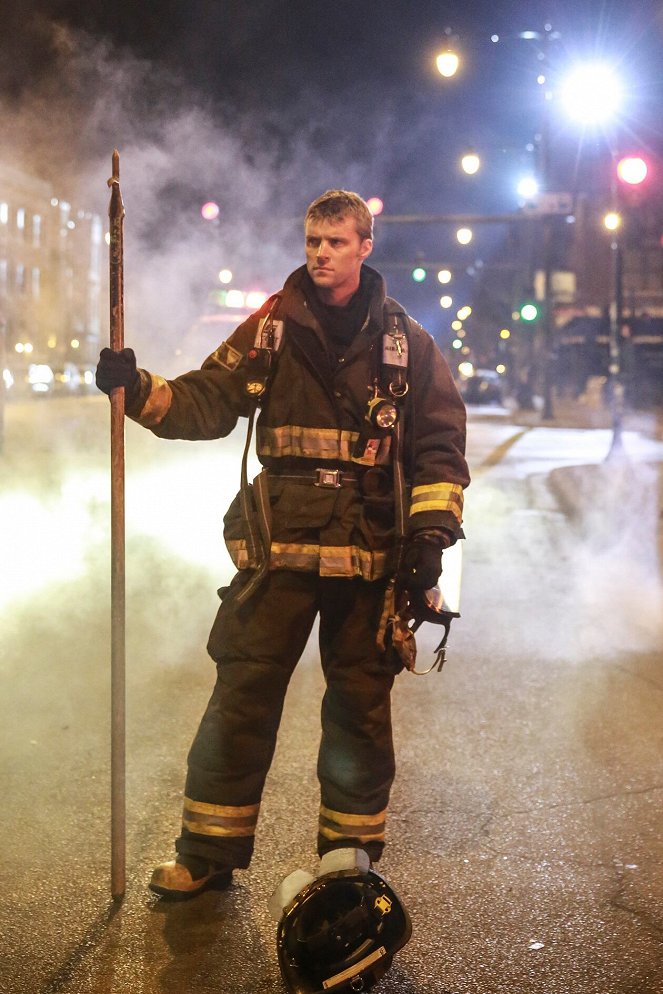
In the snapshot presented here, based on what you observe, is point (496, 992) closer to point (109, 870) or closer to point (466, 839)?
point (466, 839)

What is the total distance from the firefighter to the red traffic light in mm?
10510

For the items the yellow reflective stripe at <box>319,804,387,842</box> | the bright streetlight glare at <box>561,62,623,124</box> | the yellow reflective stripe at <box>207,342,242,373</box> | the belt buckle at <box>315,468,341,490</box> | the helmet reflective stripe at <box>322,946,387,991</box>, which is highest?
the bright streetlight glare at <box>561,62,623,124</box>

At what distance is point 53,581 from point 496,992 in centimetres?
504

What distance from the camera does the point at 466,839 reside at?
3420mm

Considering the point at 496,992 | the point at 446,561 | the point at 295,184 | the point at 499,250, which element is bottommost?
the point at 496,992

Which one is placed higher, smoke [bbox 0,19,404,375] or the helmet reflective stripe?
smoke [bbox 0,19,404,375]

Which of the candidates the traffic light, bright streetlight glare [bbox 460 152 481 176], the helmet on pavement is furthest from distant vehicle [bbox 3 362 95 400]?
the helmet on pavement

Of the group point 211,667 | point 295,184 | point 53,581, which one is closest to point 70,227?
point 295,184

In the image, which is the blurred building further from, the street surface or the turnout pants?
the turnout pants

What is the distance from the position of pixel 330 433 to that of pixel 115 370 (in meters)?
0.58

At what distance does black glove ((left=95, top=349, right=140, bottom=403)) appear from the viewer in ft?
9.09

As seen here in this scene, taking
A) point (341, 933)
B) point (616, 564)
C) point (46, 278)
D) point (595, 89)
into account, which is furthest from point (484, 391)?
point (341, 933)

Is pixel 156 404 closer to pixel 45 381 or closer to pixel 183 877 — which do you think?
pixel 183 877

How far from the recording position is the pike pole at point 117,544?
280 centimetres
